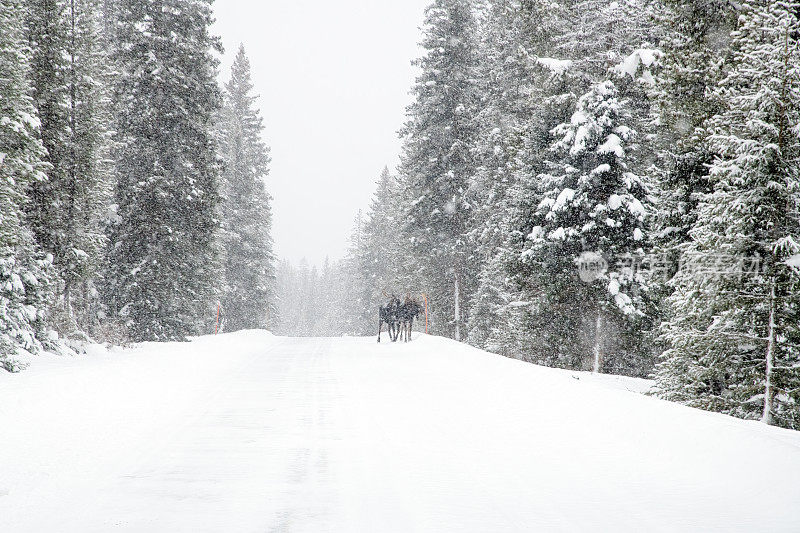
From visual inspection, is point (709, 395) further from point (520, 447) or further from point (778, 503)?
point (778, 503)

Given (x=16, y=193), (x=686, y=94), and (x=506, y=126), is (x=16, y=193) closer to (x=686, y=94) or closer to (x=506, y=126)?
(x=686, y=94)

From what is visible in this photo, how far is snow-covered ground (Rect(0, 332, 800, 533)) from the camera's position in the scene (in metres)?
4.46

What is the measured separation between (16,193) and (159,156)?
33.0ft

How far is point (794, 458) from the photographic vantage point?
5.16 metres

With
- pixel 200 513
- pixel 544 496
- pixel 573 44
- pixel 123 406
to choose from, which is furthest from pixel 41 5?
pixel 544 496

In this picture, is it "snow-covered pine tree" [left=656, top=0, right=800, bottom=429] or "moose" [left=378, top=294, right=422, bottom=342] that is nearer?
"snow-covered pine tree" [left=656, top=0, right=800, bottom=429]

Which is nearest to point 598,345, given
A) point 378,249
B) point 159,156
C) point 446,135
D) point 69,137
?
point 446,135

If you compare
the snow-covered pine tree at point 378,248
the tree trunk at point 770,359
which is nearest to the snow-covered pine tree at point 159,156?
the tree trunk at point 770,359

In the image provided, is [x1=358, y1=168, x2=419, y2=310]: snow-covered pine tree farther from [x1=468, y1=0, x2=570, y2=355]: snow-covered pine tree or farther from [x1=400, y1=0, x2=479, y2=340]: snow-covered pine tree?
[x1=468, y1=0, x2=570, y2=355]: snow-covered pine tree

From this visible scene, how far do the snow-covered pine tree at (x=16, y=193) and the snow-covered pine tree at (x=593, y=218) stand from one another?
43.8 ft

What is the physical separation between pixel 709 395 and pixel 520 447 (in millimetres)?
6105

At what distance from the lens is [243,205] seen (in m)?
42.0

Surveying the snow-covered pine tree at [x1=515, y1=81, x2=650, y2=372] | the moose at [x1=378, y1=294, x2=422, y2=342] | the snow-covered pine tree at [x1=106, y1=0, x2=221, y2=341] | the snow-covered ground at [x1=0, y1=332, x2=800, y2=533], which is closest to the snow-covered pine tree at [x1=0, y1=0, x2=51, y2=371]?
the snow-covered ground at [x1=0, y1=332, x2=800, y2=533]

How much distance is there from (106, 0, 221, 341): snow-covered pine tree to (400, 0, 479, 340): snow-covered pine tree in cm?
1231
